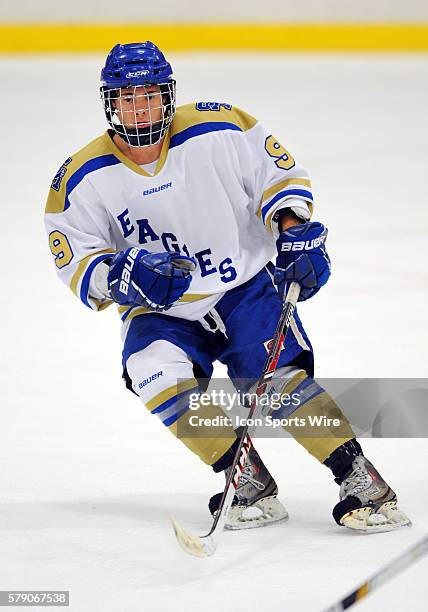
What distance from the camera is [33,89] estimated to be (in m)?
7.79

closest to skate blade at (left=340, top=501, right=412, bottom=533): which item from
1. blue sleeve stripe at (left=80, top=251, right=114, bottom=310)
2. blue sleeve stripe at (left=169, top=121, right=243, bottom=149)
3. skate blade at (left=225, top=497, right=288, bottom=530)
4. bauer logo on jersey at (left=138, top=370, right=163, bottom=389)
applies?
skate blade at (left=225, top=497, right=288, bottom=530)

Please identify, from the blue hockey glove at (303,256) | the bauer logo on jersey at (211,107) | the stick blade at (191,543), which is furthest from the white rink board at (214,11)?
the stick blade at (191,543)

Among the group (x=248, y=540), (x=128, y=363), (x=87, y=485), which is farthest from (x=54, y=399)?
(x=248, y=540)

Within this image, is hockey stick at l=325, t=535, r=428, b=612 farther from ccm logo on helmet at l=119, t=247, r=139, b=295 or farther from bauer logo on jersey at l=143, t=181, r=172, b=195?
bauer logo on jersey at l=143, t=181, r=172, b=195

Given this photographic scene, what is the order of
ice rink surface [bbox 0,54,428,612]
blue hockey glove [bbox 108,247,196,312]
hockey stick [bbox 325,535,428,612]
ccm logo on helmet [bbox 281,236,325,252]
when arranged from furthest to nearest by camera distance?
ccm logo on helmet [bbox 281,236,325,252] → blue hockey glove [bbox 108,247,196,312] → ice rink surface [bbox 0,54,428,612] → hockey stick [bbox 325,535,428,612]

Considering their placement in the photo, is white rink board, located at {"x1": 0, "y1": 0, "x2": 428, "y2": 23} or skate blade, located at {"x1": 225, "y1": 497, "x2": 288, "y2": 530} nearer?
skate blade, located at {"x1": 225, "y1": 497, "x2": 288, "y2": 530}

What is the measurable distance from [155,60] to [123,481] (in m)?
0.95

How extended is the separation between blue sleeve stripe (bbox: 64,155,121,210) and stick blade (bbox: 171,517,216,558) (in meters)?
0.77

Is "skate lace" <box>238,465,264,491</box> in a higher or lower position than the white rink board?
higher

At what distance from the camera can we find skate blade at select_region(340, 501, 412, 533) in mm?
2338

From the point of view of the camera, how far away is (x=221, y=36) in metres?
8.59

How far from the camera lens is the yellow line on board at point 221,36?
838 centimetres

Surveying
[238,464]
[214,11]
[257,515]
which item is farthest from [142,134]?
[214,11]

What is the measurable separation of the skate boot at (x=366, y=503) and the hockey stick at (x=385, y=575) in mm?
577
